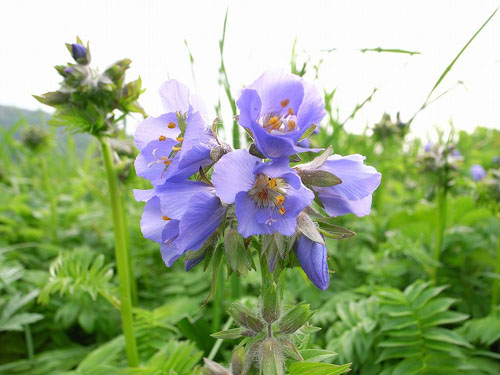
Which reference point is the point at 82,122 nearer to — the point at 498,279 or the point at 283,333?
the point at 283,333

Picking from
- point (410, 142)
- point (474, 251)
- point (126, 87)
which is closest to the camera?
point (126, 87)

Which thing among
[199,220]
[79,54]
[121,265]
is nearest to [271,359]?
[199,220]

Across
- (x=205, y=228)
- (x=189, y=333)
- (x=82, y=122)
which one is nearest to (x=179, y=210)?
Result: (x=205, y=228)

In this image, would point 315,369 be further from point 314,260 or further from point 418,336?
point 418,336

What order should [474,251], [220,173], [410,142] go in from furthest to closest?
1. [410,142]
2. [474,251]
3. [220,173]

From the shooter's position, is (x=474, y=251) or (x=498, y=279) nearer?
(x=498, y=279)

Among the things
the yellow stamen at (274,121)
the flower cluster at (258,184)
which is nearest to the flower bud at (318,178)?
the flower cluster at (258,184)

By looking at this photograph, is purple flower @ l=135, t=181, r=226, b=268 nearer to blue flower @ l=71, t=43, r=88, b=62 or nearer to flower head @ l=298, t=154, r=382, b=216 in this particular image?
flower head @ l=298, t=154, r=382, b=216

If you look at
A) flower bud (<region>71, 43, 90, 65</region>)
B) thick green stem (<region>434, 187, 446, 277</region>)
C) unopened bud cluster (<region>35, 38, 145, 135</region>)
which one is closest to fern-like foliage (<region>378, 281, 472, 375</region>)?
thick green stem (<region>434, 187, 446, 277</region>)
